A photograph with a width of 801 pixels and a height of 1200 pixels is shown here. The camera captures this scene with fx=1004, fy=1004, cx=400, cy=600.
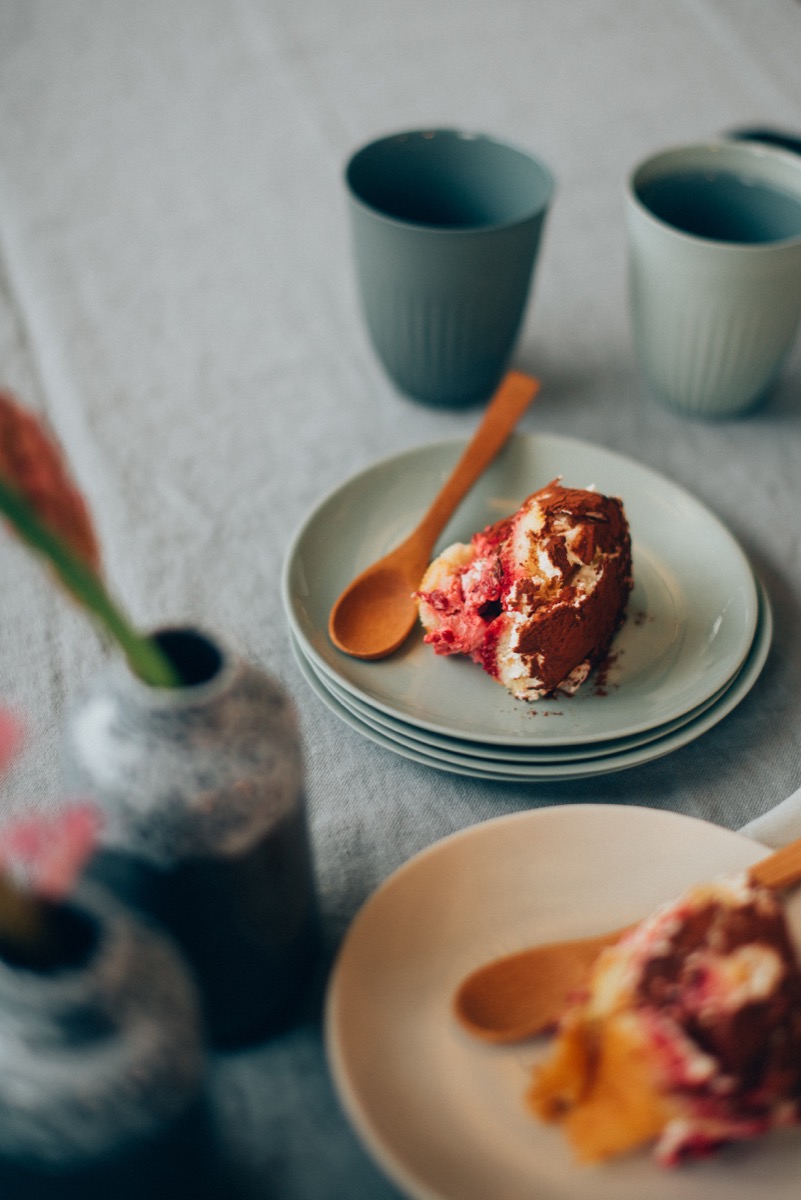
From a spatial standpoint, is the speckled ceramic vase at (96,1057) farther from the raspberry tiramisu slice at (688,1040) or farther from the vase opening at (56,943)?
the raspberry tiramisu slice at (688,1040)

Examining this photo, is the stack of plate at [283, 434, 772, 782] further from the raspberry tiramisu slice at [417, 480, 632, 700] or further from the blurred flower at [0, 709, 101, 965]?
the blurred flower at [0, 709, 101, 965]

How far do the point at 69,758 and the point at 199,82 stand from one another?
1.09 meters

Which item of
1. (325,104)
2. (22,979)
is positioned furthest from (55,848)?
(325,104)

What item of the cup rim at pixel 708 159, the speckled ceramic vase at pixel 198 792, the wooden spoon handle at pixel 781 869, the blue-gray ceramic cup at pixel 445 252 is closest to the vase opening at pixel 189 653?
the speckled ceramic vase at pixel 198 792

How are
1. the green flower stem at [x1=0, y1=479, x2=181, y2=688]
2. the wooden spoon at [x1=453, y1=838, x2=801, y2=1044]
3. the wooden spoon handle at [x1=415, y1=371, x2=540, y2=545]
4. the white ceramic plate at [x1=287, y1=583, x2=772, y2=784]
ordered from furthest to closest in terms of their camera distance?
the wooden spoon handle at [x1=415, y1=371, x2=540, y2=545]
the white ceramic plate at [x1=287, y1=583, x2=772, y2=784]
the wooden spoon at [x1=453, y1=838, x2=801, y2=1044]
the green flower stem at [x1=0, y1=479, x2=181, y2=688]

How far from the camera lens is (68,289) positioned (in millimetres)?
957

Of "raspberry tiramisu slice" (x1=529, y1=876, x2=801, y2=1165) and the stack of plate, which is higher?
"raspberry tiramisu slice" (x1=529, y1=876, x2=801, y2=1165)

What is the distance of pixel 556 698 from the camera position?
58cm

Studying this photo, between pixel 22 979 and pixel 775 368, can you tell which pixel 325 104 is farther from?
pixel 22 979

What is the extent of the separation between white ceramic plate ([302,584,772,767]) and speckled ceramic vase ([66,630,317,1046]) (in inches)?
6.5

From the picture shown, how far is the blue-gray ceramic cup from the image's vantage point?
0.74 m

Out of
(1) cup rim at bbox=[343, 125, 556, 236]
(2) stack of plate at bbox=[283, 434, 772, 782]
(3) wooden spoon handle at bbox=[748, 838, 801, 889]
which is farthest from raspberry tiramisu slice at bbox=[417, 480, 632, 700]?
(1) cup rim at bbox=[343, 125, 556, 236]

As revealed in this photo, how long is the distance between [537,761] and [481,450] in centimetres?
27

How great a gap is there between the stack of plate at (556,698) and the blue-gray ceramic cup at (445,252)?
0.11 metres
